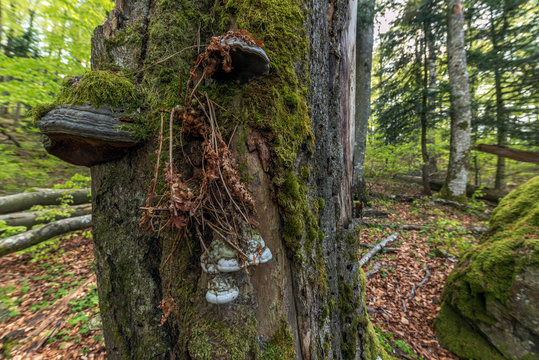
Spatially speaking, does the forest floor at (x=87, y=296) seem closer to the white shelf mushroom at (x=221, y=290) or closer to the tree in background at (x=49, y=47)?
the white shelf mushroom at (x=221, y=290)

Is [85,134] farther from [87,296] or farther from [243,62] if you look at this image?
[87,296]

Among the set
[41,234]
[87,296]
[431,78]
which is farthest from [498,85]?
[41,234]

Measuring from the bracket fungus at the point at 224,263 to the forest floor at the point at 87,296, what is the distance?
3.05 meters

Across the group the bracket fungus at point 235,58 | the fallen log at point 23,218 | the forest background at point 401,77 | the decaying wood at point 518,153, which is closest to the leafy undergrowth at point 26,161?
the forest background at point 401,77

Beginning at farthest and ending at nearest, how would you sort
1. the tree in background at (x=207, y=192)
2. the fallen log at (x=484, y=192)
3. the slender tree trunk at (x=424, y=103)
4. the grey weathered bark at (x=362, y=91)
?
the slender tree trunk at (x=424, y=103) < the fallen log at (x=484, y=192) < the grey weathered bark at (x=362, y=91) < the tree in background at (x=207, y=192)

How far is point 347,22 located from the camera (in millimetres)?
2018

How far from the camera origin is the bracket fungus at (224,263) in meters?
0.97

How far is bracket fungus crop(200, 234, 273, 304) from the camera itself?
3.18 feet

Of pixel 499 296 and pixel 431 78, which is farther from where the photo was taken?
pixel 431 78

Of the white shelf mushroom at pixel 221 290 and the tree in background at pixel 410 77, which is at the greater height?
the tree in background at pixel 410 77

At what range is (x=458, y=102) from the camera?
8.35 m

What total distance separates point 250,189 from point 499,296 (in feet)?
12.0

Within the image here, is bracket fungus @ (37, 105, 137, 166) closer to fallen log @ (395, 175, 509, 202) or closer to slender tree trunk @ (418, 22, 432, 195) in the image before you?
slender tree trunk @ (418, 22, 432, 195)

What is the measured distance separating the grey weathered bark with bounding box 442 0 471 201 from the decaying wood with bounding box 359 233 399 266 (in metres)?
4.75
